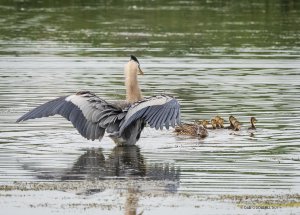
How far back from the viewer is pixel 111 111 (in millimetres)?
17391

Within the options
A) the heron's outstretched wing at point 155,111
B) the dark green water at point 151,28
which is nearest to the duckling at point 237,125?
the heron's outstretched wing at point 155,111

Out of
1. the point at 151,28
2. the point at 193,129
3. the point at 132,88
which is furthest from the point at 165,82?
the point at 151,28

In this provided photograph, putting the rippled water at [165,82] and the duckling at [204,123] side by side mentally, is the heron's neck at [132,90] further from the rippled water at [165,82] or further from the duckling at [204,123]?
the duckling at [204,123]

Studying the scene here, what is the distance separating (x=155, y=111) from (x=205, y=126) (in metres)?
2.84

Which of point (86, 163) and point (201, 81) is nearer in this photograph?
point (86, 163)

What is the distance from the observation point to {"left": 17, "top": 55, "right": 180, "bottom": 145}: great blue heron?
16844 mm

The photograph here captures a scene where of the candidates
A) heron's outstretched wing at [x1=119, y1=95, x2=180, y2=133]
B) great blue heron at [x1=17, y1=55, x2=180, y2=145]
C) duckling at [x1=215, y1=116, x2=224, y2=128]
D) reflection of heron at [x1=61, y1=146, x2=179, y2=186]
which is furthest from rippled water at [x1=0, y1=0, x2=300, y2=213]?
heron's outstretched wing at [x1=119, y1=95, x2=180, y2=133]

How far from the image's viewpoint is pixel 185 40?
123ft

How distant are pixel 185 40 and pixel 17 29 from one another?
6.50 metres

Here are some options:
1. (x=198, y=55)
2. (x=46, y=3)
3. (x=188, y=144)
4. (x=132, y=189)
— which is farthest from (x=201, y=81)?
(x=46, y=3)

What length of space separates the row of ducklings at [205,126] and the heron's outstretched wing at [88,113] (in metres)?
1.83

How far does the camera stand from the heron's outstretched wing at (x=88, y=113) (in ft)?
56.9

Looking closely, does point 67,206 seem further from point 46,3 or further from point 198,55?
point 46,3

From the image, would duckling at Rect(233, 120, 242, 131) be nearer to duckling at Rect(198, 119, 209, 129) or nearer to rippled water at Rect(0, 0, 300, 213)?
rippled water at Rect(0, 0, 300, 213)
